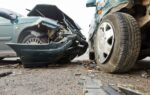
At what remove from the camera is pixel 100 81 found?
474cm

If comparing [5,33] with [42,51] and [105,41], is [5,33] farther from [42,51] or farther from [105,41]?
[105,41]

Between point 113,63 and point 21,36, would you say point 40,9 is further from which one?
point 113,63

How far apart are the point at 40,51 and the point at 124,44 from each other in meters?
2.24

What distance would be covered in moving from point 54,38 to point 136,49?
2689 mm

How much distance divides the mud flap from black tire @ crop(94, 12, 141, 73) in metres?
1.82

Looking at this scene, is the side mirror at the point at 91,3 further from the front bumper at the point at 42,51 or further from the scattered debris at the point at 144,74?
the scattered debris at the point at 144,74

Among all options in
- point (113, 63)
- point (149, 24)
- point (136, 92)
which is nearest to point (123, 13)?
point (149, 24)

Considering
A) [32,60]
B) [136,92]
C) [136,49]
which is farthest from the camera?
[32,60]

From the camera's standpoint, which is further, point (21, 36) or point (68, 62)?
point (68, 62)

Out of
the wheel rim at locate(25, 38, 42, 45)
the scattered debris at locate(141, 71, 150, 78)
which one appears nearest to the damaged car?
the wheel rim at locate(25, 38, 42, 45)

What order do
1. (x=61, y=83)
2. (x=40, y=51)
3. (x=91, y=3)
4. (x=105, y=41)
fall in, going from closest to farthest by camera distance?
(x=61, y=83)
(x=105, y=41)
(x=40, y=51)
(x=91, y=3)

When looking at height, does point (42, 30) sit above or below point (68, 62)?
above

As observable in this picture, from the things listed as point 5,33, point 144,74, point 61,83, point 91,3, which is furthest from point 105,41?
point 5,33

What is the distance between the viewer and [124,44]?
203 inches
